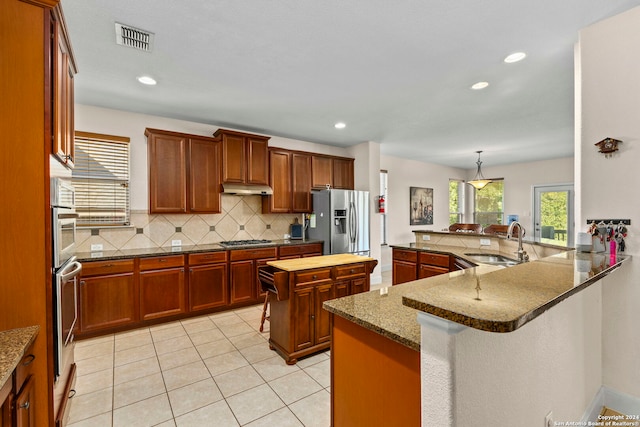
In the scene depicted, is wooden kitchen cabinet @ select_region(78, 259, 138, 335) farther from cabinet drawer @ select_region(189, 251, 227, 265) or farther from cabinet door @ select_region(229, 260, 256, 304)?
cabinet door @ select_region(229, 260, 256, 304)

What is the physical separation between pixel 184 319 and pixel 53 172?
2682 mm

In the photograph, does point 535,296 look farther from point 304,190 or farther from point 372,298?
point 304,190

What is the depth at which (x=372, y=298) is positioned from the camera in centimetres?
158

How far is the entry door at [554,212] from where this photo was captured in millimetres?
6766

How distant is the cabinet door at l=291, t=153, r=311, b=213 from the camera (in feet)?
15.5

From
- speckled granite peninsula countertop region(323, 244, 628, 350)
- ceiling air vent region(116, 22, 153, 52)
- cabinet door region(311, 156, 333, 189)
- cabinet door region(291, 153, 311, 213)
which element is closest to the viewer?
speckled granite peninsula countertop region(323, 244, 628, 350)

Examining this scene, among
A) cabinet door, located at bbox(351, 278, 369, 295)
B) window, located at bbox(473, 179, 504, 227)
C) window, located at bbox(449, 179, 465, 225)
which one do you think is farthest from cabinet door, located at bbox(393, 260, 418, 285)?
window, located at bbox(473, 179, 504, 227)

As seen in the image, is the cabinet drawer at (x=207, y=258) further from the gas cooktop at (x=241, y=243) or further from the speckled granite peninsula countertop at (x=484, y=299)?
the speckled granite peninsula countertop at (x=484, y=299)

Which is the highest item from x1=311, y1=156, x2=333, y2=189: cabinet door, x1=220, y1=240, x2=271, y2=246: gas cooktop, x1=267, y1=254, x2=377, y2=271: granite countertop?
x1=311, y1=156, x2=333, y2=189: cabinet door

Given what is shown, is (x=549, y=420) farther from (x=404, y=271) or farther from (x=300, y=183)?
(x=300, y=183)

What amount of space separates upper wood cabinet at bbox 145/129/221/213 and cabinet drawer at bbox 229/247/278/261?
67cm

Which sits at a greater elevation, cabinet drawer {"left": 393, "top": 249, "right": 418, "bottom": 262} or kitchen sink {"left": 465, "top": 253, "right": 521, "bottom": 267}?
kitchen sink {"left": 465, "top": 253, "right": 521, "bottom": 267}

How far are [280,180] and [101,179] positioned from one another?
2.30m

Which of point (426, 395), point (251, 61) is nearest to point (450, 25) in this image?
point (251, 61)
